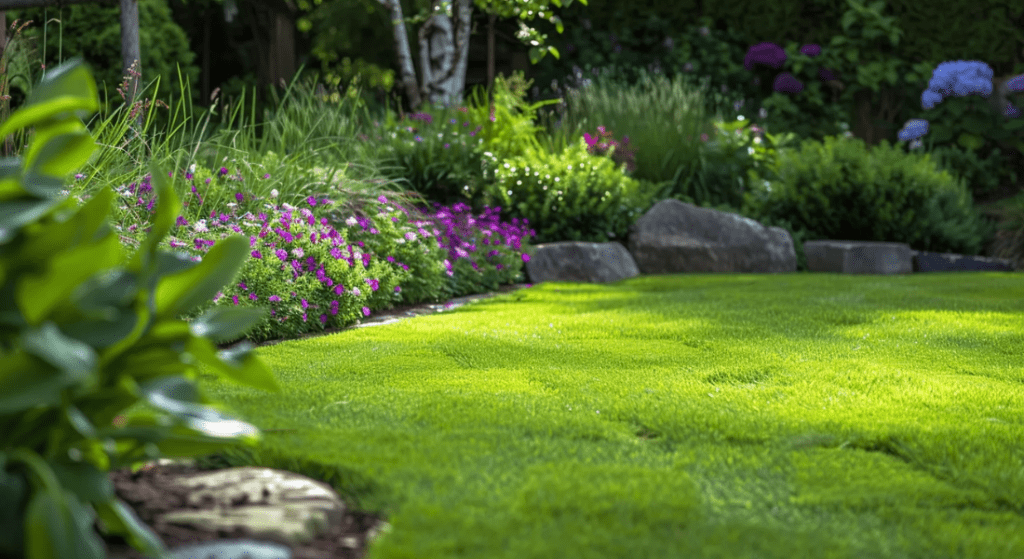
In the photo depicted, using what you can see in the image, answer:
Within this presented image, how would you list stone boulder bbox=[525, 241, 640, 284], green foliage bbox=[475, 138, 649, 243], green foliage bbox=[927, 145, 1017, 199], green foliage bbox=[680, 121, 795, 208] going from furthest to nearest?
green foliage bbox=[927, 145, 1017, 199], green foliage bbox=[680, 121, 795, 208], green foliage bbox=[475, 138, 649, 243], stone boulder bbox=[525, 241, 640, 284]

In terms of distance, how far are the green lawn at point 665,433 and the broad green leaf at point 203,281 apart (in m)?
0.51

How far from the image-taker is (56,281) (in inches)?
49.1

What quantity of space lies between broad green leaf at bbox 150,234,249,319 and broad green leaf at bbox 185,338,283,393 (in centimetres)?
7

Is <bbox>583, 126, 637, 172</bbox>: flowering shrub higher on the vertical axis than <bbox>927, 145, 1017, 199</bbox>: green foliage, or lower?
higher

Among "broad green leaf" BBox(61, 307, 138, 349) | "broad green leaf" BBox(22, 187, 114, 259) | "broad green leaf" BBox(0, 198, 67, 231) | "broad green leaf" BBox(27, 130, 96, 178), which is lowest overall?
"broad green leaf" BBox(61, 307, 138, 349)

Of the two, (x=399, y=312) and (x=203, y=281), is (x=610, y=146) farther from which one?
(x=203, y=281)

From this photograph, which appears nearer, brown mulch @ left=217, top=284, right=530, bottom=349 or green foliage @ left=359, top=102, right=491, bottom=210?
brown mulch @ left=217, top=284, right=530, bottom=349

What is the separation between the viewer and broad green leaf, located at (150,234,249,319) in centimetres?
139

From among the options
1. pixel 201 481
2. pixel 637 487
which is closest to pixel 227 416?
pixel 201 481

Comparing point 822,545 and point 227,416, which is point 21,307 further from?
point 822,545

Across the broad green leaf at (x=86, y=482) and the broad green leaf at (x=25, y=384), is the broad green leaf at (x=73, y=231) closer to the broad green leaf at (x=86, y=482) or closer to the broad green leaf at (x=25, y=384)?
the broad green leaf at (x=25, y=384)

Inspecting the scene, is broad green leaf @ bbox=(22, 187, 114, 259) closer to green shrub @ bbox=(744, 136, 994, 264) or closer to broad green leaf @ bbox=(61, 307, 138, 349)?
broad green leaf @ bbox=(61, 307, 138, 349)

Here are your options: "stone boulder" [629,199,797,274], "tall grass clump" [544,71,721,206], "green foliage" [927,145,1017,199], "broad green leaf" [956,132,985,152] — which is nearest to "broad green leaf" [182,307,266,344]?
"stone boulder" [629,199,797,274]

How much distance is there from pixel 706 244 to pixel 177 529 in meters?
6.28
